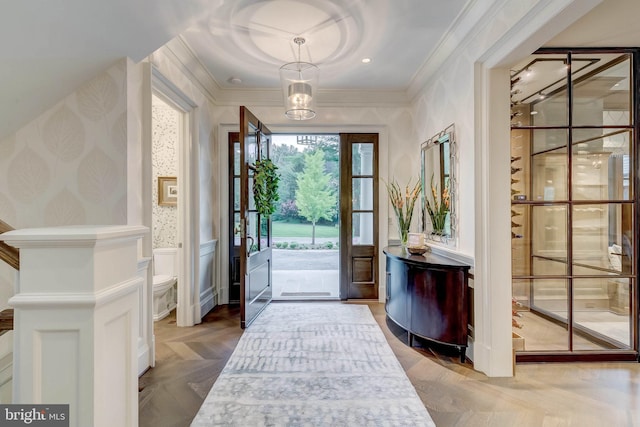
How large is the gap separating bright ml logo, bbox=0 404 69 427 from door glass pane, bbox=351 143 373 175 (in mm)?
3975

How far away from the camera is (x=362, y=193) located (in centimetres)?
445

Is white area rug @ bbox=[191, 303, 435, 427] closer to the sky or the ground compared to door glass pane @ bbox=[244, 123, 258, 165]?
closer to the ground

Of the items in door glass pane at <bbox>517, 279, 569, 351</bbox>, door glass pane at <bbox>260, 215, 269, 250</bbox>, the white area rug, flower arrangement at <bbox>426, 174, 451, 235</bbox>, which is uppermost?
flower arrangement at <bbox>426, 174, 451, 235</bbox>

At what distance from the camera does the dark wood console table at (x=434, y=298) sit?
268 centimetres

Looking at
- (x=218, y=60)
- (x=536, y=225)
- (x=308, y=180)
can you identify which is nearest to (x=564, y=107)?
(x=536, y=225)

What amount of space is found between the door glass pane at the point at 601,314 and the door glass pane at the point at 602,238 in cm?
12

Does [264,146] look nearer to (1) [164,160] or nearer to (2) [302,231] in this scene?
(1) [164,160]

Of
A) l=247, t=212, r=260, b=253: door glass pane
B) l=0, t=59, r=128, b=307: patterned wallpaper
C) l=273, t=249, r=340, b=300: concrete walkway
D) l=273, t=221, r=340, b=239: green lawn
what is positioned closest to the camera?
l=0, t=59, r=128, b=307: patterned wallpaper

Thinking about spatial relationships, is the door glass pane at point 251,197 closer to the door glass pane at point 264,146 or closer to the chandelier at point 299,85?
the door glass pane at point 264,146

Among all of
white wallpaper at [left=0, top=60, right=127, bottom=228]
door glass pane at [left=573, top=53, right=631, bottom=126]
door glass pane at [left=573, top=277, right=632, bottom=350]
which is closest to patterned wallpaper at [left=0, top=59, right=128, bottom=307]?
white wallpaper at [left=0, top=60, right=127, bottom=228]

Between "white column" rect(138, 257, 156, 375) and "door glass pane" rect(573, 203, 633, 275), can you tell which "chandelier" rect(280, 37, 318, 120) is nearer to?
"white column" rect(138, 257, 156, 375)

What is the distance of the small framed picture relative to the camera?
4258 mm

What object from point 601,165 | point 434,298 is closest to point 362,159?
point 434,298

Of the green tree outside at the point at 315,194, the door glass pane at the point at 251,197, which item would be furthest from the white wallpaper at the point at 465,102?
the green tree outside at the point at 315,194
